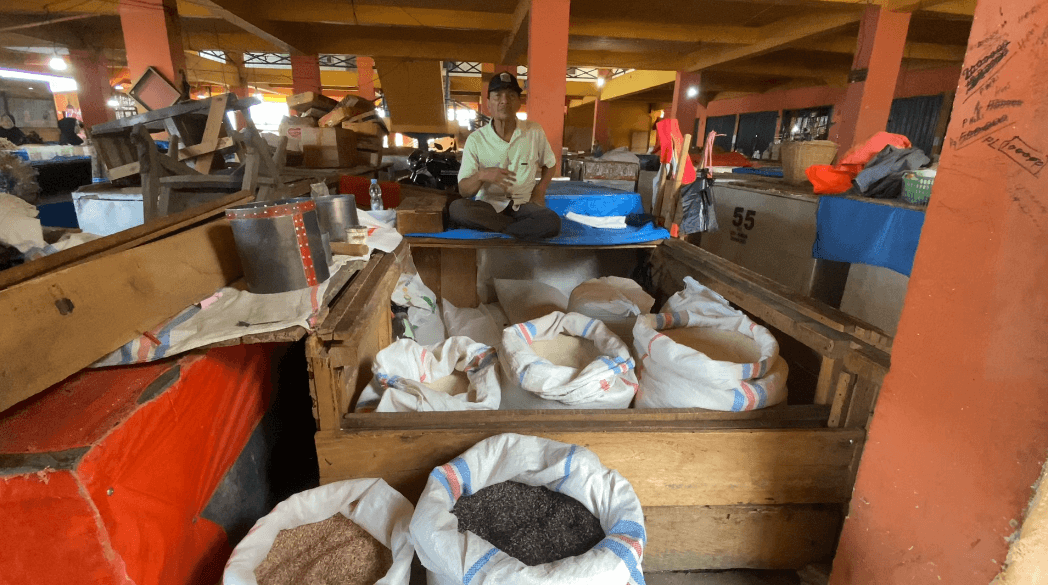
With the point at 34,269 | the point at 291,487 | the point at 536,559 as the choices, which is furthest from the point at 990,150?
the point at 291,487

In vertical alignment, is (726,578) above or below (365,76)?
below

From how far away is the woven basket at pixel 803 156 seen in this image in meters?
4.47

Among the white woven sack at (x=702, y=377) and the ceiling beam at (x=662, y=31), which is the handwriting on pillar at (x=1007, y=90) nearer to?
the white woven sack at (x=702, y=377)

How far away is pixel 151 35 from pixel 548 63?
4.36 meters

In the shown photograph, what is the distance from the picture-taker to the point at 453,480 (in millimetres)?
1236

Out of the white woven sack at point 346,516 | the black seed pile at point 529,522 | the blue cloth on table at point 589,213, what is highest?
the blue cloth on table at point 589,213

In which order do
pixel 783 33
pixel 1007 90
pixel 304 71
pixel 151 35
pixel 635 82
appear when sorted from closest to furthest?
pixel 1007 90 → pixel 151 35 → pixel 783 33 → pixel 304 71 → pixel 635 82

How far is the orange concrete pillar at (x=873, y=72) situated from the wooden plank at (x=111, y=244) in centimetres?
649

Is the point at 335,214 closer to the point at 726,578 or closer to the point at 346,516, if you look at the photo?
the point at 346,516

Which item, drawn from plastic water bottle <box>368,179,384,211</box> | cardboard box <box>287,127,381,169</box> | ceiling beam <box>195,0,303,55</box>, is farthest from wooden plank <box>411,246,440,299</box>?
ceiling beam <box>195,0,303,55</box>

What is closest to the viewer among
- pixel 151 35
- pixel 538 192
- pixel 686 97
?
pixel 538 192

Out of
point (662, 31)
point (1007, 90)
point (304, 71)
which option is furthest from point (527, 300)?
point (304, 71)

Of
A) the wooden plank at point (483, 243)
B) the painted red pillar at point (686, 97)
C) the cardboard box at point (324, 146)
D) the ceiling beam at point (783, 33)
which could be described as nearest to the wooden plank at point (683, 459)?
the wooden plank at point (483, 243)

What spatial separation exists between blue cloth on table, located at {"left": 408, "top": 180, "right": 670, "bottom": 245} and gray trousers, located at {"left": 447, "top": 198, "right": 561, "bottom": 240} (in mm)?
54
